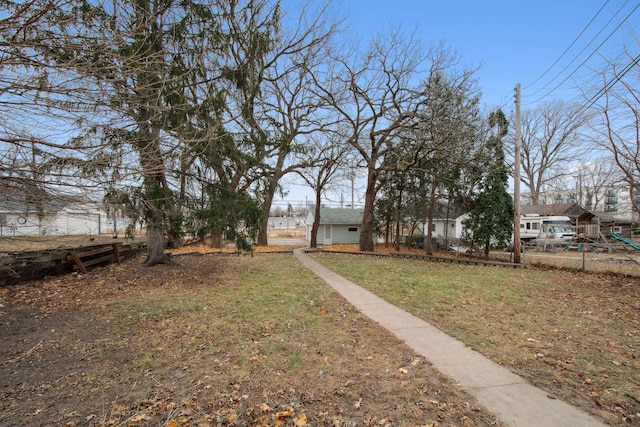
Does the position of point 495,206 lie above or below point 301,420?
above

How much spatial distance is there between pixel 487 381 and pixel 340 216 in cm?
2669

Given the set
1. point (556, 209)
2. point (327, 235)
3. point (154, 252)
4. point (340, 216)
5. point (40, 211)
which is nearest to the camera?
point (40, 211)

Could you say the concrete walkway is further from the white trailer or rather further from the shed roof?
the shed roof

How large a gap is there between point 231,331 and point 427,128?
11.1 m

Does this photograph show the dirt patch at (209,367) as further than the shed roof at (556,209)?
No

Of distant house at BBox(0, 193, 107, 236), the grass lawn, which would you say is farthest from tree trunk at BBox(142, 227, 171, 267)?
distant house at BBox(0, 193, 107, 236)

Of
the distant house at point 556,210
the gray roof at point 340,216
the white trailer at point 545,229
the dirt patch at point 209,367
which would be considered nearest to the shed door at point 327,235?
the gray roof at point 340,216

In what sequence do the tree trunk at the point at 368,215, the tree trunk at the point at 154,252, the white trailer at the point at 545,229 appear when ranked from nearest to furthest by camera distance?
the tree trunk at the point at 154,252
the tree trunk at the point at 368,215
the white trailer at the point at 545,229

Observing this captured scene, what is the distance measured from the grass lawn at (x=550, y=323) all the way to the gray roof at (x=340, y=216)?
17691mm

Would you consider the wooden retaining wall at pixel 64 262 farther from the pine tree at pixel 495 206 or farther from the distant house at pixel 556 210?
the distant house at pixel 556 210

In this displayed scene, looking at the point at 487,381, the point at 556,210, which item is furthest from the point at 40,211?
the point at 556,210

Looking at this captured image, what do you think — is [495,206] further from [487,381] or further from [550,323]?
[487,381]

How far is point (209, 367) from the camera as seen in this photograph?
375 centimetres

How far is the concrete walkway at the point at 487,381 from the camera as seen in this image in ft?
9.34
